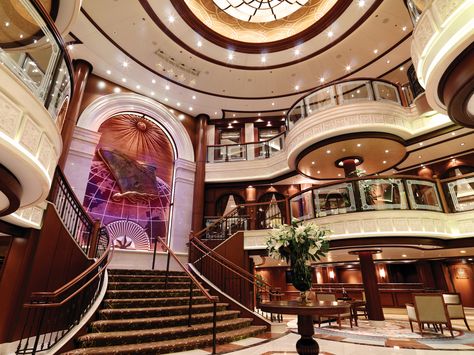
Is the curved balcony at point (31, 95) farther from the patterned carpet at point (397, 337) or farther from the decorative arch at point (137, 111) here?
the decorative arch at point (137, 111)

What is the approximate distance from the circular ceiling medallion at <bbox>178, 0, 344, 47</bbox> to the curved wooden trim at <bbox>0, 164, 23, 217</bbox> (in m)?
8.18

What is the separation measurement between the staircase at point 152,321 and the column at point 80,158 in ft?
13.8

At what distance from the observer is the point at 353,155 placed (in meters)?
9.51

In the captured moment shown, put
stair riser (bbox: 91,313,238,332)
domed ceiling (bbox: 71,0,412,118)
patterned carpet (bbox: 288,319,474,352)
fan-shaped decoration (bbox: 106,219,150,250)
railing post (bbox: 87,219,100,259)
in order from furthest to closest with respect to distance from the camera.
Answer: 1. fan-shaped decoration (bbox: 106,219,150,250)
2. domed ceiling (bbox: 71,0,412,118)
3. railing post (bbox: 87,219,100,259)
4. patterned carpet (bbox: 288,319,474,352)
5. stair riser (bbox: 91,313,238,332)

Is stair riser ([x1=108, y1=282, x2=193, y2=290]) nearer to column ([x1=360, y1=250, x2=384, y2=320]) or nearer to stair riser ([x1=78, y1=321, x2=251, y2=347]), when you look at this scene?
stair riser ([x1=78, y1=321, x2=251, y2=347])

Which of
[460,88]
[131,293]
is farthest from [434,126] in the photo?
[131,293]

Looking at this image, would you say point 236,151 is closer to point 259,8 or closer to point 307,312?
point 259,8

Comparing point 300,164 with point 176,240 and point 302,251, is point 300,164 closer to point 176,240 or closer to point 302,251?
point 176,240

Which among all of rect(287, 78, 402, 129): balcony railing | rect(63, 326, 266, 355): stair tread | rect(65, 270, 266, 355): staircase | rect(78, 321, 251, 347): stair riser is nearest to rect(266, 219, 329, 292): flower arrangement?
rect(63, 326, 266, 355): stair tread

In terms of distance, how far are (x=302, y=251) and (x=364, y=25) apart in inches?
366

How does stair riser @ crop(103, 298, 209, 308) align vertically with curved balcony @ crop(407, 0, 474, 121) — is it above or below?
below

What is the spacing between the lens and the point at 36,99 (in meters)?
2.75

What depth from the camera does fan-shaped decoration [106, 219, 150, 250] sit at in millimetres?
9508

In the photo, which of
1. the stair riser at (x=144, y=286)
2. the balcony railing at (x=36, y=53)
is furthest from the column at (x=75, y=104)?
the balcony railing at (x=36, y=53)
